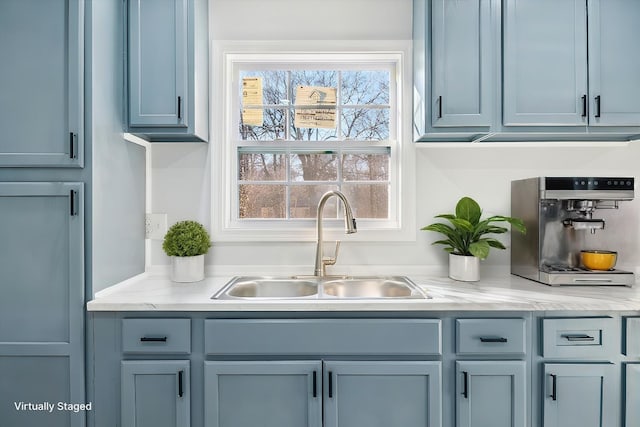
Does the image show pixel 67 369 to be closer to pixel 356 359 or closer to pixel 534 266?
pixel 356 359

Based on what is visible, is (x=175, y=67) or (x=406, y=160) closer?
(x=175, y=67)

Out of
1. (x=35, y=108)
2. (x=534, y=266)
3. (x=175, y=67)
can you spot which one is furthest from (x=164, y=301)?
(x=534, y=266)

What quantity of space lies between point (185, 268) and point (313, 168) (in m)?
0.90

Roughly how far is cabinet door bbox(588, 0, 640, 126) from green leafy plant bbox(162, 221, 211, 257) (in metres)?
2.00

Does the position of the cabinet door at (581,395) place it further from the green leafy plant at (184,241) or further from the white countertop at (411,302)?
the green leafy plant at (184,241)

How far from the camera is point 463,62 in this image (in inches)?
69.1

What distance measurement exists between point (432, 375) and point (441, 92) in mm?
1267

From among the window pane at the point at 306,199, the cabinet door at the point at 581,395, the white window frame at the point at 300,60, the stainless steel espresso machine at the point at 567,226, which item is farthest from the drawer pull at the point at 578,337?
the window pane at the point at 306,199

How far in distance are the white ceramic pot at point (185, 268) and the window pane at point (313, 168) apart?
0.73 metres

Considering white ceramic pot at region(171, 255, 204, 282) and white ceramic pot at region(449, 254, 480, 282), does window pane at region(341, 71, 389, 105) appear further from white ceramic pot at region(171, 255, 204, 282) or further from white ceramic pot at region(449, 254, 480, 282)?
white ceramic pot at region(171, 255, 204, 282)

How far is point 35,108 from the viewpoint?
1.49m

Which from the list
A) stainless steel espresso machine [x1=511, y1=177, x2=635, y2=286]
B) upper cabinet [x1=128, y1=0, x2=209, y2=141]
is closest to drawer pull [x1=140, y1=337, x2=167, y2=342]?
upper cabinet [x1=128, y1=0, x2=209, y2=141]

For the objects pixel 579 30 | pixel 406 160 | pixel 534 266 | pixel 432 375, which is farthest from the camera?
pixel 406 160

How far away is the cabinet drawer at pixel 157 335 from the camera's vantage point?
148cm
